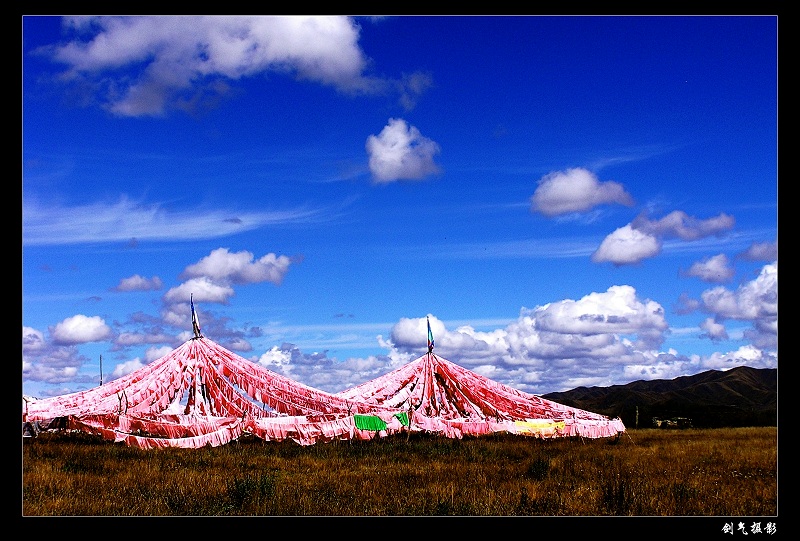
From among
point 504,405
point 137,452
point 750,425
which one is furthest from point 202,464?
point 750,425

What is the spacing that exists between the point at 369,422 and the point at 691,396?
40074 millimetres

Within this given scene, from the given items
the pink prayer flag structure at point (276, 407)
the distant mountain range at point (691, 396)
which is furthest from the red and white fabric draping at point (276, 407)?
the distant mountain range at point (691, 396)

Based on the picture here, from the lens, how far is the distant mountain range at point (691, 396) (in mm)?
40312

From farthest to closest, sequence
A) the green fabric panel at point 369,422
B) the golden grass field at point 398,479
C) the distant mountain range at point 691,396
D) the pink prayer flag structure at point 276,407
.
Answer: the distant mountain range at point 691,396
the green fabric panel at point 369,422
the pink prayer flag structure at point 276,407
the golden grass field at point 398,479

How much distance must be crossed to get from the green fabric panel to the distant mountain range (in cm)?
2086

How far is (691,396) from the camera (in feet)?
179

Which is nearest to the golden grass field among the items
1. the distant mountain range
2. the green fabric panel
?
the green fabric panel

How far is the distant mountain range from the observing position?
40.3 meters

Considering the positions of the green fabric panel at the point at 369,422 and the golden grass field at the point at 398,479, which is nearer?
the golden grass field at the point at 398,479

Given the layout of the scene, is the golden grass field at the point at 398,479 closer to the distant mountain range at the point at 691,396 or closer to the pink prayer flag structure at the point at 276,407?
the pink prayer flag structure at the point at 276,407

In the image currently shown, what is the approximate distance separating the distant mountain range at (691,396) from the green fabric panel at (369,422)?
2086cm

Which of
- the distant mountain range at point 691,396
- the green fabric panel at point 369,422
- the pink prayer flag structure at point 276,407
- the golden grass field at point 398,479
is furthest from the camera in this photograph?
the distant mountain range at point 691,396

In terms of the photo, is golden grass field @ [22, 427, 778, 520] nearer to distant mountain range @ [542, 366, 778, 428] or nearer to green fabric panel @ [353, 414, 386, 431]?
green fabric panel @ [353, 414, 386, 431]
